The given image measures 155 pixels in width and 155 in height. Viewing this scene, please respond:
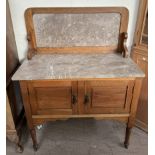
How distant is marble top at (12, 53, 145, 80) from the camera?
1.34 meters

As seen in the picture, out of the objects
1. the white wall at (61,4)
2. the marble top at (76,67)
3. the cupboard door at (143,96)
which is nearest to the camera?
the marble top at (76,67)

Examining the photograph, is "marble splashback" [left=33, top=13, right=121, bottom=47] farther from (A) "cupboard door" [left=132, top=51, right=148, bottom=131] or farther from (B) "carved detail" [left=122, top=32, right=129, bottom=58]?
(A) "cupboard door" [left=132, top=51, right=148, bottom=131]

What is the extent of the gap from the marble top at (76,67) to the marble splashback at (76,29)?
0.38 ft

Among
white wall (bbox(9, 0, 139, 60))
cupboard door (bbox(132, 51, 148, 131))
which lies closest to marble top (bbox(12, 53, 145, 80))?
cupboard door (bbox(132, 51, 148, 131))

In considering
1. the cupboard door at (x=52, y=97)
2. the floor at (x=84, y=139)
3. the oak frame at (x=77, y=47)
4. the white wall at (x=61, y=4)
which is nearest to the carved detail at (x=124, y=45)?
the oak frame at (x=77, y=47)

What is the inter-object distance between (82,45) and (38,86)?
58 centimetres

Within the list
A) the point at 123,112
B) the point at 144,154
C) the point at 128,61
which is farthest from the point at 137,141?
the point at 128,61

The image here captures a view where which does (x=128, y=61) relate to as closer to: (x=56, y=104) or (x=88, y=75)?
Result: (x=88, y=75)

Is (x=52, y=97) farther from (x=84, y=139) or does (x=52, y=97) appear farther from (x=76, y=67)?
(x=84, y=139)

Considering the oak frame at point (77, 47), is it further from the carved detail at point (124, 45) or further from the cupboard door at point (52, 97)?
the cupboard door at point (52, 97)

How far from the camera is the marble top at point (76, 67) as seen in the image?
1.34 meters

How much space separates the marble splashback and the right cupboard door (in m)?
0.47
